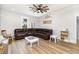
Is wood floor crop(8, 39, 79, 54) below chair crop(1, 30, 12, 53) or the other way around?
below

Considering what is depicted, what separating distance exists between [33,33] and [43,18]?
1.51ft

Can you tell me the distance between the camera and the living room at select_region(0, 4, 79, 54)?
7.36ft

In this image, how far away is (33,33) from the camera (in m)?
2.40

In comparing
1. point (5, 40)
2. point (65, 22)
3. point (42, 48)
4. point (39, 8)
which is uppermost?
point (39, 8)

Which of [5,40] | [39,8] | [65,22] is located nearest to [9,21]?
[5,40]

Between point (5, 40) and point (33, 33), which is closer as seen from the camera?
point (5, 40)

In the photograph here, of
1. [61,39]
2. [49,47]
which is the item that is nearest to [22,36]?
[49,47]

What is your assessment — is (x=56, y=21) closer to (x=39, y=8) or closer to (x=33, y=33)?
(x=39, y=8)

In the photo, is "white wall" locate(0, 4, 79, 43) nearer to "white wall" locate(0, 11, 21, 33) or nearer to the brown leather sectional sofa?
"white wall" locate(0, 11, 21, 33)

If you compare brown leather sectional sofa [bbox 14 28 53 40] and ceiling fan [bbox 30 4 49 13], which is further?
brown leather sectional sofa [bbox 14 28 53 40]

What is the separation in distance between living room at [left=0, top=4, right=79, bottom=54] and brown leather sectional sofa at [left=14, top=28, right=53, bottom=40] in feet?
0.18

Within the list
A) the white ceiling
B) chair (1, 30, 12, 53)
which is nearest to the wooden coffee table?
chair (1, 30, 12, 53)

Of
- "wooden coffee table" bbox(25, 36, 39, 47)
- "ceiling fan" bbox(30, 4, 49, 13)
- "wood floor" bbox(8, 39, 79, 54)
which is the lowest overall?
"wood floor" bbox(8, 39, 79, 54)
